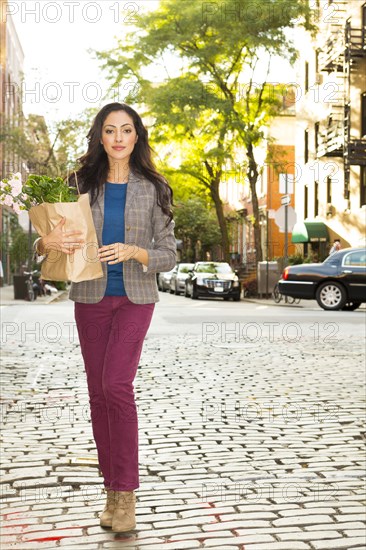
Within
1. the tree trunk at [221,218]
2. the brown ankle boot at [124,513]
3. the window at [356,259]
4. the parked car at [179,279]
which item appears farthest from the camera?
the tree trunk at [221,218]

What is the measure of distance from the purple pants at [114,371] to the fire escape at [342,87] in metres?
31.7

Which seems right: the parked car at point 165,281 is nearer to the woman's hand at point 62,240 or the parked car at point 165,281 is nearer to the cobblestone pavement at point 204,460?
the cobblestone pavement at point 204,460

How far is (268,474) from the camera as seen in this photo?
5.61 m

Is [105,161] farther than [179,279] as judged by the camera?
No

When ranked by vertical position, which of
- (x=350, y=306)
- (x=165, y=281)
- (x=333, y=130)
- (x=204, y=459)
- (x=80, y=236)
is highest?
(x=333, y=130)

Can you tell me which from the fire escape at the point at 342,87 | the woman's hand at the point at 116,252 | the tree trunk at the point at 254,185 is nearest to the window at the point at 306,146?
the fire escape at the point at 342,87

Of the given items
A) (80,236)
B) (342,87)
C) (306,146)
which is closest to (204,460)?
(80,236)

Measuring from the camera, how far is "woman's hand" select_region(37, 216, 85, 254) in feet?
10.6

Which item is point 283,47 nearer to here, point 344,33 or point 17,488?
point 344,33

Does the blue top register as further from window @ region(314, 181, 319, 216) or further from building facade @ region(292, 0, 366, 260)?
window @ region(314, 181, 319, 216)

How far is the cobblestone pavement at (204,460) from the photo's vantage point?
4.39m

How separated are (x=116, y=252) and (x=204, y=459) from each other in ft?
9.39

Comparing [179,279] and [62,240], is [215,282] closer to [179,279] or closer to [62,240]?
[179,279]

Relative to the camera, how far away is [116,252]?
136 inches
